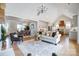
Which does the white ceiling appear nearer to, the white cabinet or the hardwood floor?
the white cabinet

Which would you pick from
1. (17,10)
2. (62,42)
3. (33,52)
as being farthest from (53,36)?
(17,10)

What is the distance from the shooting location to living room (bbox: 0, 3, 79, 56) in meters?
2.30

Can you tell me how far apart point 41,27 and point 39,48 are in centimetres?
34

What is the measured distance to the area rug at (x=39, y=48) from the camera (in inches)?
91.4

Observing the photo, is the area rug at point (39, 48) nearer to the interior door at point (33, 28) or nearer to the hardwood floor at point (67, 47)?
the hardwood floor at point (67, 47)

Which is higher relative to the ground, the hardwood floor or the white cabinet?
the white cabinet

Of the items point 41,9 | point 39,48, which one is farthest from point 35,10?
point 39,48

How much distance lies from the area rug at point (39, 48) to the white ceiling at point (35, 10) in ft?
1.36

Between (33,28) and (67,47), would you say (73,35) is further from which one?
(33,28)

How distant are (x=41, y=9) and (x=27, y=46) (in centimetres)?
63

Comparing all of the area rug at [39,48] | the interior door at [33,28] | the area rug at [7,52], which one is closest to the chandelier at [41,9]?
the interior door at [33,28]

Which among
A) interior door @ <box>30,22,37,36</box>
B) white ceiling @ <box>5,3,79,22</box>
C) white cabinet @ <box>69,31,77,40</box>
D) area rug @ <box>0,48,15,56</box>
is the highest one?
white ceiling @ <box>5,3,79,22</box>

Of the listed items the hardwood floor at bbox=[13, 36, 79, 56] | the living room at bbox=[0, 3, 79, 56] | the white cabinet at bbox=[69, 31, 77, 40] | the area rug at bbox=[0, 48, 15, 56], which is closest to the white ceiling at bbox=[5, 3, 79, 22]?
the living room at bbox=[0, 3, 79, 56]

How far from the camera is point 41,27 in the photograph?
2322 mm
